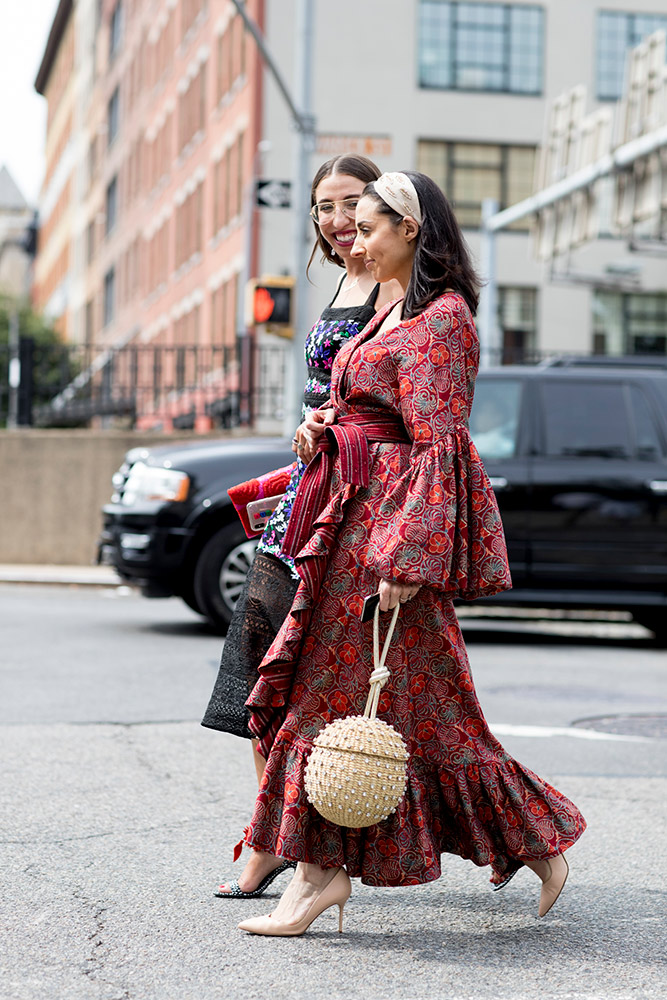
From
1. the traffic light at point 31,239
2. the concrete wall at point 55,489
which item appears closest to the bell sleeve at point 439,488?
the concrete wall at point 55,489

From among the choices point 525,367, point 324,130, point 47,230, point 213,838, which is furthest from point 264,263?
point 47,230

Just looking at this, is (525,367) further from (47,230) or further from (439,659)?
(47,230)

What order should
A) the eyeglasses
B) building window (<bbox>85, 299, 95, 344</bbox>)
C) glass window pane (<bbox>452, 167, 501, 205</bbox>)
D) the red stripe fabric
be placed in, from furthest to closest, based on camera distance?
building window (<bbox>85, 299, 95, 344</bbox>) < glass window pane (<bbox>452, 167, 501, 205</bbox>) < the eyeglasses < the red stripe fabric

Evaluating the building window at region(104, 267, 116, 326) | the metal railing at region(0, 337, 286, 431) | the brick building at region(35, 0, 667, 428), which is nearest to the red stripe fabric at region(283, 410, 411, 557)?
the metal railing at region(0, 337, 286, 431)

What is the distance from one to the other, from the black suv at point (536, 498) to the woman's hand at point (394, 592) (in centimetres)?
630

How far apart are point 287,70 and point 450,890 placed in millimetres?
27692

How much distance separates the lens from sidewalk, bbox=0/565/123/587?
1517 centimetres

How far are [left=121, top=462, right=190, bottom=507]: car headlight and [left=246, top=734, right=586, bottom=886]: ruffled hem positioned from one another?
637cm

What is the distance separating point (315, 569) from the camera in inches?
145

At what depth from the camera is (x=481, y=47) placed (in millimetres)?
32031

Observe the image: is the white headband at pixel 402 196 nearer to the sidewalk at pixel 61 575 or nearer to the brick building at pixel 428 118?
the sidewalk at pixel 61 575

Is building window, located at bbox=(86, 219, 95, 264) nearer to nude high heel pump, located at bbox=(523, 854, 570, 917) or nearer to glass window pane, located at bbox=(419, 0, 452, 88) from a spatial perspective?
glass window pane, located at bbox=(419, 0, 452, 88)

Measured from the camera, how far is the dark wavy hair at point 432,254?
375 cm

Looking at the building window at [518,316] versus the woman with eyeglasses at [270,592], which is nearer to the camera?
the woman with eyeglasses at [270,592]
